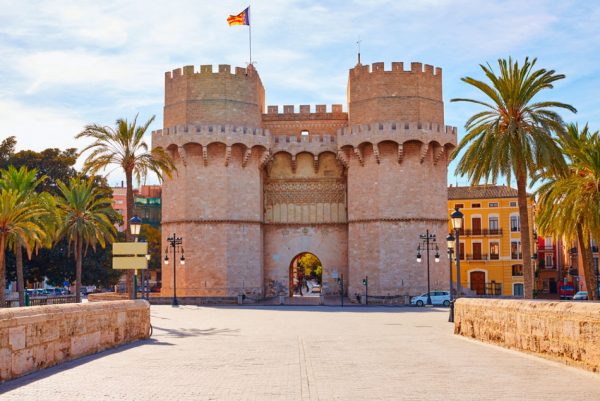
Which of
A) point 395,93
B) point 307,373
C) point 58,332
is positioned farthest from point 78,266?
point 307,373

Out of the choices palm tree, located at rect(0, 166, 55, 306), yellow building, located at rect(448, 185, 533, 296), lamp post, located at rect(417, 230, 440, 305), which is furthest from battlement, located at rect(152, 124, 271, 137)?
yellow building, located at rect(448, 185, 533, 296)

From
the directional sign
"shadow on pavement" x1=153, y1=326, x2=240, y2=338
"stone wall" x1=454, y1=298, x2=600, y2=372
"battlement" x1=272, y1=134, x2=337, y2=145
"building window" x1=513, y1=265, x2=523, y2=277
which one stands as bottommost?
"shadow on pavement" x1=153, y1=326, x2=240, y2=338

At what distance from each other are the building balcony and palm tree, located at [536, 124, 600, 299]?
103 ft

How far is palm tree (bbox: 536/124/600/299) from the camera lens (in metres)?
24.6

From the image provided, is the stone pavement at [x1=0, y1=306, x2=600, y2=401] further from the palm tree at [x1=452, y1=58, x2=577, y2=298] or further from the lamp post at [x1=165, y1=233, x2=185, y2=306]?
the lamp post at [x1=165, y1=233, x2=185, y2=306]

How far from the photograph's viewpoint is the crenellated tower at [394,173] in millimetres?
42906

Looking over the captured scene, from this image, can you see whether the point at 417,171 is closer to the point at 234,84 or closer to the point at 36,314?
the point at 234,84

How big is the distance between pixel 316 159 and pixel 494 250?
65.8ft

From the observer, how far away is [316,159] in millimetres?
45594

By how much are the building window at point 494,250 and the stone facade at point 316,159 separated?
15.1 metres

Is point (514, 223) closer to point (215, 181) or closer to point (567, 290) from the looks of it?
point (567, 290)

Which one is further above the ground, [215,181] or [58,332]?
[215,181]

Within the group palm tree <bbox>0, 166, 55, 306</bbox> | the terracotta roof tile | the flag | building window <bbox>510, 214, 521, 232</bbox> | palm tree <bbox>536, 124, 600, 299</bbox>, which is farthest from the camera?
the terracotta roof tile

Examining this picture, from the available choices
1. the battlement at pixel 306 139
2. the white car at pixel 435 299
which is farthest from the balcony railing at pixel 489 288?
the battlement at pixel 306 139
